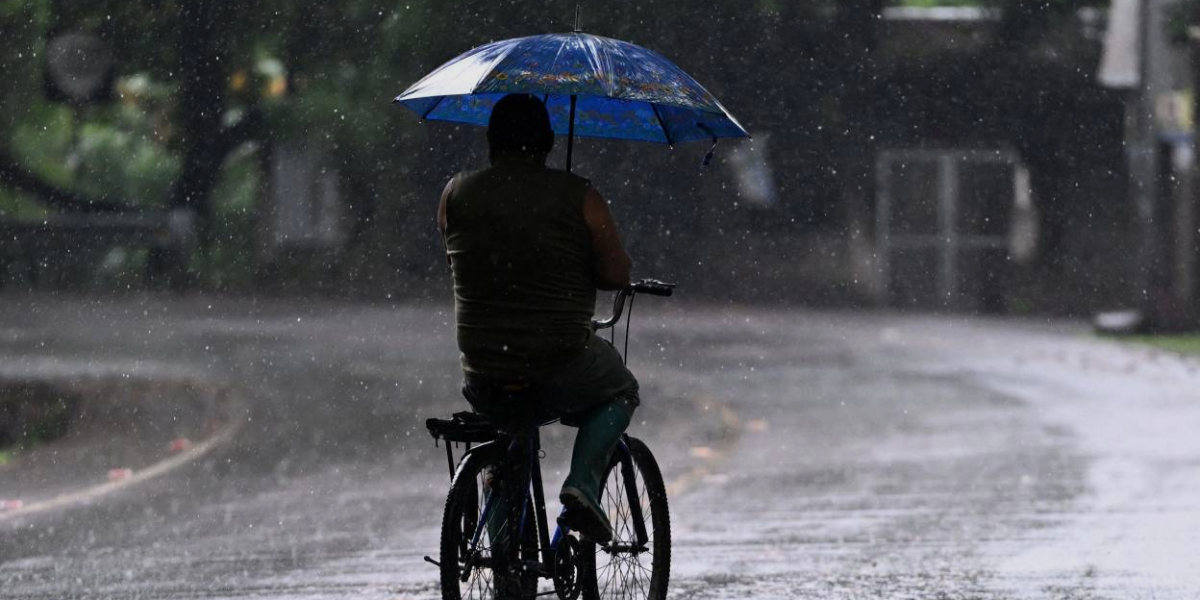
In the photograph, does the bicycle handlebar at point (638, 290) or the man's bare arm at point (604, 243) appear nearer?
the man's bare arm at point (604, 243)

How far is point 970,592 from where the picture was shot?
7262mm

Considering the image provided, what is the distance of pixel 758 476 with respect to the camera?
11672 millimetres

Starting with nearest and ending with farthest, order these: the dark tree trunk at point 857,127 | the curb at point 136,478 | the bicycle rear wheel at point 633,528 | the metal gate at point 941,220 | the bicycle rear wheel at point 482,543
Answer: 1. the bicycle rear wheel at point 482,543
2. the bicycle rear wheel at point 633,528
3. the curb at point 136,478
4. the dark tree trunk at point 857,127
5. the metal gate at point 941,220

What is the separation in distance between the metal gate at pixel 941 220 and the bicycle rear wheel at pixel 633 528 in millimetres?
26300

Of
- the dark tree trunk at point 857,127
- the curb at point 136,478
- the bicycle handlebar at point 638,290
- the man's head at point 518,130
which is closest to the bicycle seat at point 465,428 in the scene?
the bicycle handlebar at point 638,290

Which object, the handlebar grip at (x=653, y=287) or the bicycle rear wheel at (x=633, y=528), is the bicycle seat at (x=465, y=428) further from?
the handlebar grip at (x=653, y=287)

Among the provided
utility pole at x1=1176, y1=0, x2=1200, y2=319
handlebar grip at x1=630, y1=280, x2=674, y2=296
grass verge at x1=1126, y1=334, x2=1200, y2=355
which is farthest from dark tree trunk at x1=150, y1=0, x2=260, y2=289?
handlebar grip at x1=630, y1=280, x2=674, y2=296

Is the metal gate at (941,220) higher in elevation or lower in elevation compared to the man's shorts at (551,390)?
lower

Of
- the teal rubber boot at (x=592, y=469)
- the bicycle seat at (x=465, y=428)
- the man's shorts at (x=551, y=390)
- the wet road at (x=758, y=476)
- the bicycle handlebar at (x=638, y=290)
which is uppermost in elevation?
the bicycle handlebar at (x=638, y=290)

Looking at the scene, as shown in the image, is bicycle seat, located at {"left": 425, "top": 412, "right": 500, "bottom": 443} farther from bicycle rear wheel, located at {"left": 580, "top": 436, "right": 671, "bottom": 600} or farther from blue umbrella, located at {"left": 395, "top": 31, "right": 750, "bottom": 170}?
blue umbrella, located at {"left": 395, "top": 31, "right": 750, "bottom": 170}

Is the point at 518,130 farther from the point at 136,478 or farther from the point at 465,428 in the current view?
the point at 136,478

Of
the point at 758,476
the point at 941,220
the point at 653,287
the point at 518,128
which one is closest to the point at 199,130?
the point at 941,220

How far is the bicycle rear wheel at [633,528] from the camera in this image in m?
6.04

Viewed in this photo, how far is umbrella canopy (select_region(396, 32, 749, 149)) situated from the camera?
570 cm
